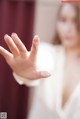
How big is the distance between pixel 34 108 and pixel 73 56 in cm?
22

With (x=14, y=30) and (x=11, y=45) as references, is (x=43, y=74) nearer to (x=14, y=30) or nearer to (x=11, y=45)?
(x=11, y=45)

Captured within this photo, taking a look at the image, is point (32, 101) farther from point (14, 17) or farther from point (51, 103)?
point (14, 17)

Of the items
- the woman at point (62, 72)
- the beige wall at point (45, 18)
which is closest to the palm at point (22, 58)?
the woman at point (62, 72)

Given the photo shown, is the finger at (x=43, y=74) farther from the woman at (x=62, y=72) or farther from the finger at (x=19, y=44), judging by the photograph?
the woman at (x=62, y=72)

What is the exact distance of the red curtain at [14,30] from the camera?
82 cm

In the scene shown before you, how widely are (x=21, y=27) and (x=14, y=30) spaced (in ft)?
0.09

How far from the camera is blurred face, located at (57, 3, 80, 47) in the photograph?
0.88 metres

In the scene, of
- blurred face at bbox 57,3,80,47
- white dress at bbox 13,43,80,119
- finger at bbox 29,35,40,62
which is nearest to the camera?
finger at bbox 29,35,40,62

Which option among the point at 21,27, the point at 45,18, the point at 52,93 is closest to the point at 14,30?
the point at 21,27

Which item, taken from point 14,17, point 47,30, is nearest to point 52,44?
point 47,30

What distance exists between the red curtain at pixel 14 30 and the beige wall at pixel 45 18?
0.03 metres

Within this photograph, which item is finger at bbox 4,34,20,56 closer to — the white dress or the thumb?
the thumb

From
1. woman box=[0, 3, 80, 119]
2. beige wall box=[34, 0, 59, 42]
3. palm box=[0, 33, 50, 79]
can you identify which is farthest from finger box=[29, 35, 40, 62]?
beige wall box=[34, 0, 59, 42]

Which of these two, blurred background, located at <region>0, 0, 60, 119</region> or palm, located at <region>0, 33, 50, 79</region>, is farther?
blurred background, located at <region>0, 0, 60, 119</region>
